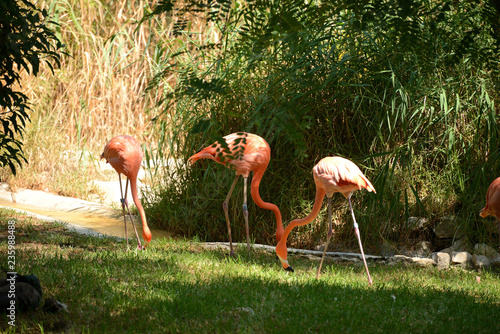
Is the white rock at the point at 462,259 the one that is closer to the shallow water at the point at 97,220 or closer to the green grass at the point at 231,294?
the green grass at the point at 231,294

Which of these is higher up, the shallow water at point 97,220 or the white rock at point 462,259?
the shallow water at point 97,220

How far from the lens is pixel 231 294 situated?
3395mm

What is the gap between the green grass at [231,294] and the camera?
2.89 metres

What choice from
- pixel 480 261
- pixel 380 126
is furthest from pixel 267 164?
pixel 480 261

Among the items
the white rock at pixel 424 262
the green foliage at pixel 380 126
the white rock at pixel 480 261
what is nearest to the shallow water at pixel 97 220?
the green foliage at pixel 380 126

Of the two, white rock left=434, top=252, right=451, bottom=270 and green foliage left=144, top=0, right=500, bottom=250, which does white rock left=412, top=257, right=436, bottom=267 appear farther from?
green foliage left=144, top=0, right=500, bottom=250

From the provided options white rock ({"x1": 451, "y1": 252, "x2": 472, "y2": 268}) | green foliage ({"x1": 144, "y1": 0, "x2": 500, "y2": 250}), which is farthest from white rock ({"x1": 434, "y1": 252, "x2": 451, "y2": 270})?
green foliage ({"x1": 144, "y1": 0, "x2": 500, "y2": 250})

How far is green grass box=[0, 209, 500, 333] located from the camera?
2.89 m

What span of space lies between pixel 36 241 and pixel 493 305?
12.9 ft

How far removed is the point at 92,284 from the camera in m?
3.39

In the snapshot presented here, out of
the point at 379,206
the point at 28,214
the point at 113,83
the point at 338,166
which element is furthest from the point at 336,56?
the point at 113,83

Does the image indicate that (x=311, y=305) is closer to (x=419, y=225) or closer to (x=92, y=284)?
(x=92, y=284)

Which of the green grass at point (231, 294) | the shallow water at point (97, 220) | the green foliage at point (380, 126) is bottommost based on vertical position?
the green grass at point (231, 294)

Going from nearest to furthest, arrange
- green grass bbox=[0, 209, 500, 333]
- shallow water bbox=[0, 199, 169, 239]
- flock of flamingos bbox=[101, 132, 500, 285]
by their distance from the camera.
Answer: green grass bbox=[0, 209, 500, 333] → flock of flamingos bbox=[101, 132, 500, 285] → shallow water bbox=[0, 199, 169, 239]
